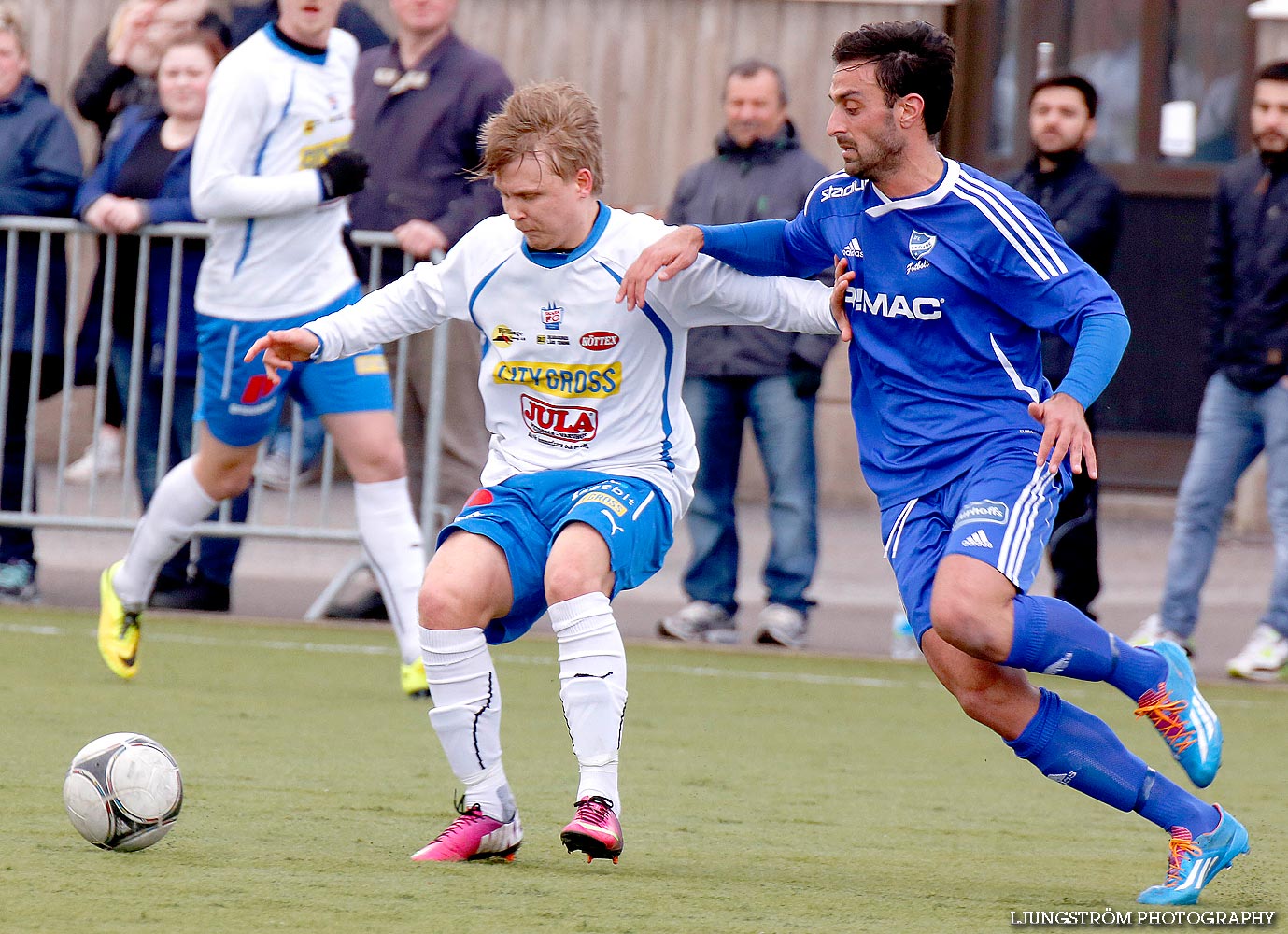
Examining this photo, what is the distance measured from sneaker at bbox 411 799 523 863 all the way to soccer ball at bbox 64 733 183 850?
538mm

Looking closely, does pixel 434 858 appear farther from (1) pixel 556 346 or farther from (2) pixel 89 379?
(2) pixel 89 379

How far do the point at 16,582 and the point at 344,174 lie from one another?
281 centimetres

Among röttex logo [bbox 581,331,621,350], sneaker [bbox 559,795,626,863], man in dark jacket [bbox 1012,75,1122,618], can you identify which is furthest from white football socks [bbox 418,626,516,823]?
man in dark jacket [bbox 1012,75,1122,618]

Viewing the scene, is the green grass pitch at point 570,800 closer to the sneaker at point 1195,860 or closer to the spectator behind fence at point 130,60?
the sneaker at point 1195,860

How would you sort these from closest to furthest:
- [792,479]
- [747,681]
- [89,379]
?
[747,681], [792,479], [89,379]

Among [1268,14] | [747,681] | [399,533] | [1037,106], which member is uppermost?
[1268,14]

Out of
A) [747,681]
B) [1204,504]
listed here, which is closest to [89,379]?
[747,681]

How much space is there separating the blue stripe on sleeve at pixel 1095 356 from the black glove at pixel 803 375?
12.0ft

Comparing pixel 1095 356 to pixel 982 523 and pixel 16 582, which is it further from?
pixel 16 582

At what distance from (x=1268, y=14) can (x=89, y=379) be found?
A: 7.44m

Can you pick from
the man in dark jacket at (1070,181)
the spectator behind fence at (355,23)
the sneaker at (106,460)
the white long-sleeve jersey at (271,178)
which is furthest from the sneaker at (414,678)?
the sneaker at (106,460)

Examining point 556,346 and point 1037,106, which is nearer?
point 556,346

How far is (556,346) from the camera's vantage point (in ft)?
14.9

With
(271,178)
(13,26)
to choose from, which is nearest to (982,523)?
(271,178)
